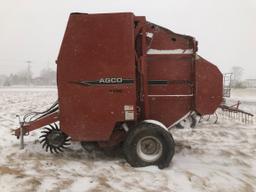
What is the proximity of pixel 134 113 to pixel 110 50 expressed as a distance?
1.26 m

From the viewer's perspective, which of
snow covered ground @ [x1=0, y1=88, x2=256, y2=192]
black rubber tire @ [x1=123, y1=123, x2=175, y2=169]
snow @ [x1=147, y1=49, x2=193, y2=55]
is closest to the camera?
snow covered ground @ [x1=0, y1=88, x2=256, y2=192]

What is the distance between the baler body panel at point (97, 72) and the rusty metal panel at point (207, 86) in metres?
1.36

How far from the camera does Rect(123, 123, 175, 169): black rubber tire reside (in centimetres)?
709

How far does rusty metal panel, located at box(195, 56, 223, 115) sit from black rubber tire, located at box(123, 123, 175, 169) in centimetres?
107

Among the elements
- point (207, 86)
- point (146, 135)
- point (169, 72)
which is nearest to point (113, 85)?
point (146, 135)

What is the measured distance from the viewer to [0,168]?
21.2 feet

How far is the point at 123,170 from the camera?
6.70m

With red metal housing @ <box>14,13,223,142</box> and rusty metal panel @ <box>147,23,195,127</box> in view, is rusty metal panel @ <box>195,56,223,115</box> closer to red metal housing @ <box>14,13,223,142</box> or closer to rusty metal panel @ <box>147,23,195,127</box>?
rusty metal panel @ <box>147,23,195,127</box>

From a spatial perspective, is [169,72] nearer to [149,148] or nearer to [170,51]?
[170,51]

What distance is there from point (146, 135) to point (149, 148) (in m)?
0.27

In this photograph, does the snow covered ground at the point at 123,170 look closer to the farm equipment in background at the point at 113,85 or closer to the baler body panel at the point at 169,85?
the farm equipment in background at the point at 113,85

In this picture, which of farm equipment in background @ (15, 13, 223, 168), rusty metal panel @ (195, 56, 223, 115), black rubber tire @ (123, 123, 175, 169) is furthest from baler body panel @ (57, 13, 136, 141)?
rusty metal panel @ (195, 56, 223, 115)

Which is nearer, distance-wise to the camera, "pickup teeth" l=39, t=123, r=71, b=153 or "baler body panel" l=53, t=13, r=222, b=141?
"baler body panel" l=53, t=13, r=222, b=141

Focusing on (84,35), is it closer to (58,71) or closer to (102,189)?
(58,71)
